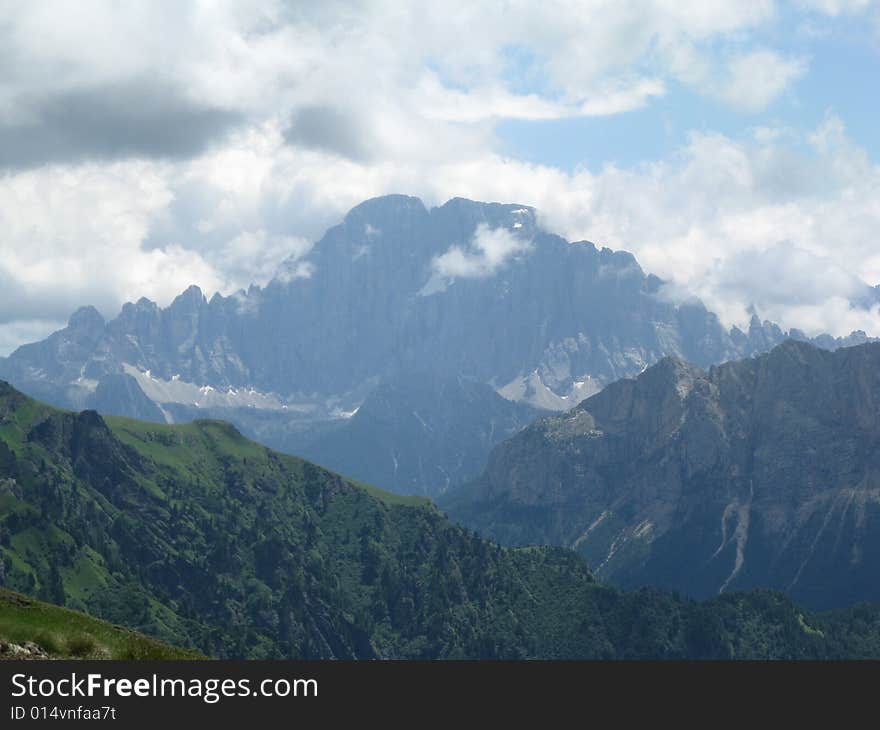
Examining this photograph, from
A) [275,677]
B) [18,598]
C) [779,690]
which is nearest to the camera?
[275,677]

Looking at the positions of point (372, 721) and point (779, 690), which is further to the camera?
point (779, 690)

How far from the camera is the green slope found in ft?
260

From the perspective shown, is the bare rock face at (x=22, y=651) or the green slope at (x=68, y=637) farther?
the green slope at (x=68, y=637)

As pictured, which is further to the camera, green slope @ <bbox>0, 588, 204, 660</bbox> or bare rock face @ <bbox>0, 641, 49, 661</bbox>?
green slope @ <bbox>0, 588, 204, 660</bbox>

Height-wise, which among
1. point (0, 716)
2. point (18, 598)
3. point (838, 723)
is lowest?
point (838, 723)

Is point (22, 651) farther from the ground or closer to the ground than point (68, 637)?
closer to the ground

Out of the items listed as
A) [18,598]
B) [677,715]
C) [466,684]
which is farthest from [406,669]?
[18,598]

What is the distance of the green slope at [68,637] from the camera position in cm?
7938

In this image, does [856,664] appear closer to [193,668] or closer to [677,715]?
[677,715]

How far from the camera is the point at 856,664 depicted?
76.2 metres

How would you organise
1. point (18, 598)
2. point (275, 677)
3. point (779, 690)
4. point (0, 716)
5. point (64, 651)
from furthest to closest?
point (18, 598) < point (64, 651) < point (779, 690) < point (275, 677) < point (0, 716)

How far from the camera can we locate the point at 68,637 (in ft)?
265

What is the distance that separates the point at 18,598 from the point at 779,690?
55.9 metres

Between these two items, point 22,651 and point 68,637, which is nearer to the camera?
point 22,651
